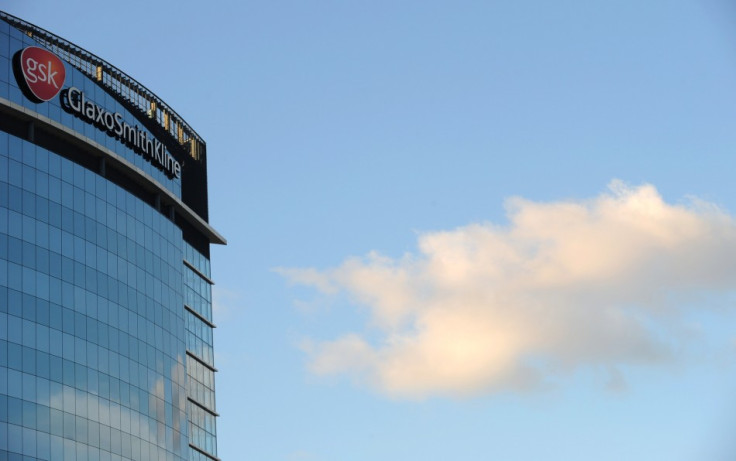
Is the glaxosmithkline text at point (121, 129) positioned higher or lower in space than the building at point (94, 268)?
higher

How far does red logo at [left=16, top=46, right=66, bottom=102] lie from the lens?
4090 inches

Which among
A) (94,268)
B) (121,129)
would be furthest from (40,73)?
(94,268)

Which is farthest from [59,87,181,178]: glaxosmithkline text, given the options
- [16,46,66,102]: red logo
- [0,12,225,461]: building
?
[16,46,66,102]: red logo

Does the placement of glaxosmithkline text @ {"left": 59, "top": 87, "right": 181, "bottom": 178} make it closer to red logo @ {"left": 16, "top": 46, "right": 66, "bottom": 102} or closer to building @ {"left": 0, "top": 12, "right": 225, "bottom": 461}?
building @ {"left": 0, "top": 12, "right": 225, "bottom": 461}

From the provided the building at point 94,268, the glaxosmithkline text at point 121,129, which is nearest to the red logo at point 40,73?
the building at point 94,268

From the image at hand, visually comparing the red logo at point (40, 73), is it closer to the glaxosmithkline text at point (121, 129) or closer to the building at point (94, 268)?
the building at point (94, 268)

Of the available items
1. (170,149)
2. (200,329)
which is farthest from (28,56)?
(200,329)

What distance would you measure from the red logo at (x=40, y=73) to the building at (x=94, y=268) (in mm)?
112

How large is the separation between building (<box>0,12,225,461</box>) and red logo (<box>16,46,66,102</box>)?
0.11 m

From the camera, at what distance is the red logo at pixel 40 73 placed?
341 ft

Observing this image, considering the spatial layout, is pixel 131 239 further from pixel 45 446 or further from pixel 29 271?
pixel 45 446

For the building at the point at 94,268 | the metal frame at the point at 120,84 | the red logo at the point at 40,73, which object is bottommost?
the building at the point at 94,268

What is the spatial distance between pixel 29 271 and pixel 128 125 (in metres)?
19.2

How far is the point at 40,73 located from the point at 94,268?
15.6 meters
